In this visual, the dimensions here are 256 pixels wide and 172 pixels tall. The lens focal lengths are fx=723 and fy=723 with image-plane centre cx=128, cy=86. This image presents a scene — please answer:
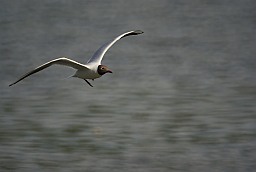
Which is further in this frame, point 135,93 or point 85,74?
point 135,93

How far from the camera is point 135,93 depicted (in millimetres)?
15789

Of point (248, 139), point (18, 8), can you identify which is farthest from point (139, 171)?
point (18, 8)

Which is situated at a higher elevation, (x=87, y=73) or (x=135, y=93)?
(x=87, y=73)

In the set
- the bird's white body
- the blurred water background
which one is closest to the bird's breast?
the bird's white body

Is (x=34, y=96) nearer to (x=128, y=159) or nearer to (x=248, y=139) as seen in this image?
(x=128, y=159)

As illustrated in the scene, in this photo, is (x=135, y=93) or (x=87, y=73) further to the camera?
(x=135, y=93)

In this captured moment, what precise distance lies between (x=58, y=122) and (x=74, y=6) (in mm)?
12526

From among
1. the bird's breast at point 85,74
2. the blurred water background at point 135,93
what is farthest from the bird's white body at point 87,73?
the blurred water background at point 135,93

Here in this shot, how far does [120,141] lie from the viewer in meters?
13.0

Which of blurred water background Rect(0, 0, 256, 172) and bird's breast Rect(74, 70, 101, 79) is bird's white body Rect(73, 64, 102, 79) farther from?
blurred water background Rect(0, 0, 256, 172)

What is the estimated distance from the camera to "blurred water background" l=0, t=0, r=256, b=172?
486 inches

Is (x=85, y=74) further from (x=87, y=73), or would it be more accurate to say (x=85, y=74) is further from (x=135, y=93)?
(x=135, y=93)

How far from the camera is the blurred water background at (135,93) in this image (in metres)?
12.4

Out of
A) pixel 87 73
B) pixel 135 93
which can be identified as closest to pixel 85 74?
pixel 87 73
